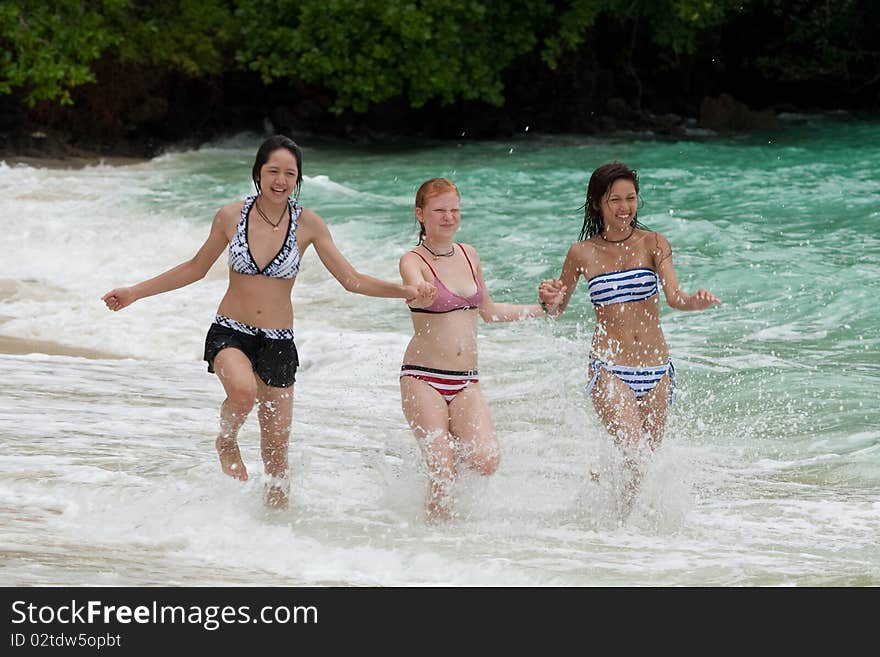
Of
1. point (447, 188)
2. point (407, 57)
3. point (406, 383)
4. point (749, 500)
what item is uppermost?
point (407, 57)

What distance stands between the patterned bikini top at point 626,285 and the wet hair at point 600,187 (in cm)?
→ 23

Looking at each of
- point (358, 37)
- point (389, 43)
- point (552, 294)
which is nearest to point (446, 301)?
point (552, 294)

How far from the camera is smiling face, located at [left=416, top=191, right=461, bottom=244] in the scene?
19.4 ft

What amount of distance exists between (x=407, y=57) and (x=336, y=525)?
62.3ft

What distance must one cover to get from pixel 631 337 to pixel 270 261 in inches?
63.7

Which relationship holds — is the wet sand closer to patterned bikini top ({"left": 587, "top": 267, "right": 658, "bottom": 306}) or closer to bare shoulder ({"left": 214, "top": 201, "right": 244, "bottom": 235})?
bare shoulder ({"left": 214, "top": 201, "right": 244, "bottom": 235})

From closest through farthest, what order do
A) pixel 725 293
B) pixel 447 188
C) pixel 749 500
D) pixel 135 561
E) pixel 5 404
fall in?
pixel 135 561
pixel 447 188
pixel 749 500
pixel 5 404
pixel 725 293

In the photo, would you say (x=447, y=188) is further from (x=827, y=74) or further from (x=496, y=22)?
(x=827, y=74)

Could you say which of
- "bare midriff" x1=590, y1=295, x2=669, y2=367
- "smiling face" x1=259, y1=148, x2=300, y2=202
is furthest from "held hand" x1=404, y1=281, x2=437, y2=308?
"bare midriff" x1=590, y1=295, x2=669, y2=367

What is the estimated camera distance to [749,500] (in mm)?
6711

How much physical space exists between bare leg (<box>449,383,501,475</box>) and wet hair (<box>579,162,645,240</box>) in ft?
3.07

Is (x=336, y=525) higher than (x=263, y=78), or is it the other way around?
(x=263, y=78)

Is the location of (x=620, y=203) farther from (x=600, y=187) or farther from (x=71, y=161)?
(x=71, y=161)
